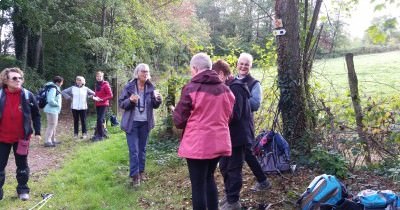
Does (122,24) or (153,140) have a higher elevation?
(122,24)

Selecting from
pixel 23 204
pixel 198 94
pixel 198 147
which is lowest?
pixel 23 204

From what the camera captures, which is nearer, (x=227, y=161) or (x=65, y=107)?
(x=227, y=161)

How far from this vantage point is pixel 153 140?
9852 mm

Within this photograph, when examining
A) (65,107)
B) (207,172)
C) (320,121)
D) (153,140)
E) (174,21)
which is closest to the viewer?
(207,172)

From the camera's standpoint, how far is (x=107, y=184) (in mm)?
6715

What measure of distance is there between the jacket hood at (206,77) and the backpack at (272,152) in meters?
1.91

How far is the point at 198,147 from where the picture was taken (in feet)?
13.2

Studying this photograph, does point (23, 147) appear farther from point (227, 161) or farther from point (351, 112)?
point (351, 112)

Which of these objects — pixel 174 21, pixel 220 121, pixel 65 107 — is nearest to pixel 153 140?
pixel 220 121

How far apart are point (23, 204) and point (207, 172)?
3146 mm

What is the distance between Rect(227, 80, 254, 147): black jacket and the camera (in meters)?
4.67

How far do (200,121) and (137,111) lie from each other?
2.52 metres

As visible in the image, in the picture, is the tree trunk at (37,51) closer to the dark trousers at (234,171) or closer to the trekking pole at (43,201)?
the trekking pole at (43,201)

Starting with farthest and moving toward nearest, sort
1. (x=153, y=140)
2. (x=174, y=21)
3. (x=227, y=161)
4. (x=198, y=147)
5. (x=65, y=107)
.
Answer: (x=174, y=21) < (x=65, y=107) < (x=153, y=140) < (x=227, y=161) < (x=198, y=147)
